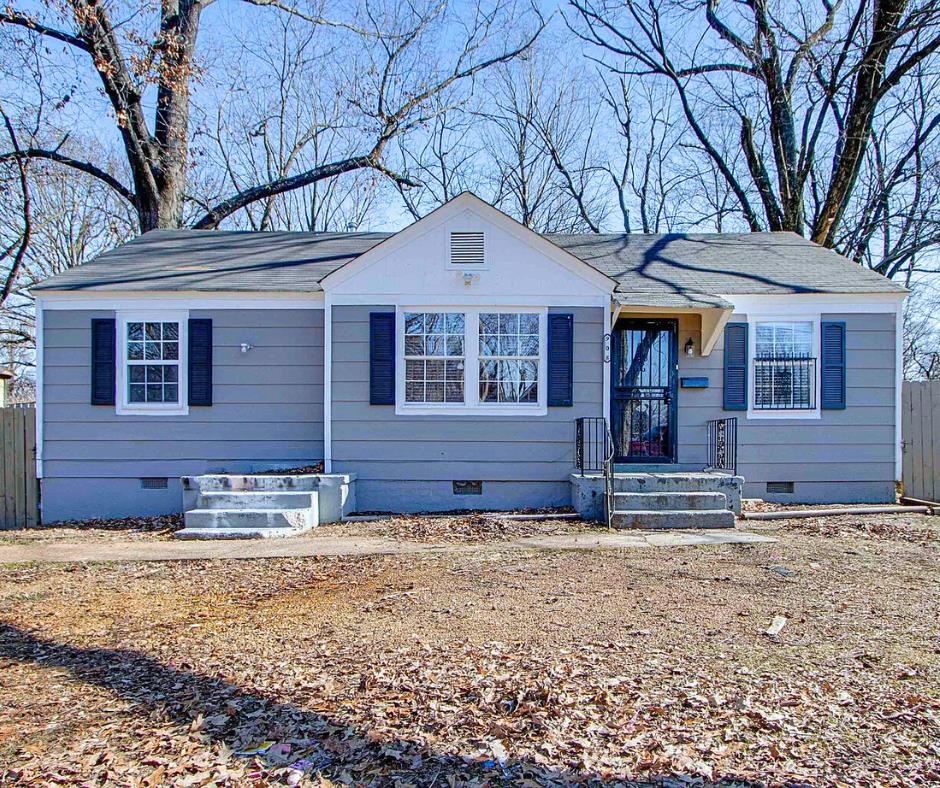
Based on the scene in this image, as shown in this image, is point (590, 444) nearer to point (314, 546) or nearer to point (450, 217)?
point (450, 217)

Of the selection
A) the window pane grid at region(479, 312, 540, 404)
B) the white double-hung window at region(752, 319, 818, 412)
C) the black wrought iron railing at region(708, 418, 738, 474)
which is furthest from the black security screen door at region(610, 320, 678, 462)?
the window pane grid at region(479, 312, 540, 404)

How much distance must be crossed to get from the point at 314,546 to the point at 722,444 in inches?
212

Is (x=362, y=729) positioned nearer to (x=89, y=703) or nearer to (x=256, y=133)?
(x=89, y=703)

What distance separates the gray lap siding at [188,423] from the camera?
8625 mm

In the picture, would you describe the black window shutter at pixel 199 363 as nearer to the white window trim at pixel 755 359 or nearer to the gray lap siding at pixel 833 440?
the gray lap siding at pixel 833 440

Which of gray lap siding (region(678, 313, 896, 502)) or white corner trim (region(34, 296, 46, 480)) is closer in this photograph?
white corner trim (region(34, 296, 46, 480))

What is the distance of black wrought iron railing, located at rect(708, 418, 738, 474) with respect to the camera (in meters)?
8.49

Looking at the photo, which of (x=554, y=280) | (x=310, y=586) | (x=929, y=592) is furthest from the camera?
(x=554, y=280)

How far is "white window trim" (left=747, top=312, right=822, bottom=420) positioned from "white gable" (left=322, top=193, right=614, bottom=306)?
7.16 feet

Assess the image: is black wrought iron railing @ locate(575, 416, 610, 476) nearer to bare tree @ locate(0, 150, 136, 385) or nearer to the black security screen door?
the black security screen door

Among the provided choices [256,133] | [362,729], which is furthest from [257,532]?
[256,133]

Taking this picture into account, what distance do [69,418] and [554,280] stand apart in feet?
22.0

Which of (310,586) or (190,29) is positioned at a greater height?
(190,29)

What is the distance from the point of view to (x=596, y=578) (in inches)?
200
